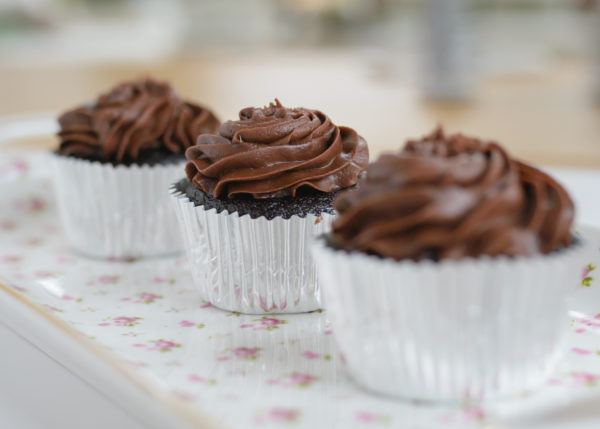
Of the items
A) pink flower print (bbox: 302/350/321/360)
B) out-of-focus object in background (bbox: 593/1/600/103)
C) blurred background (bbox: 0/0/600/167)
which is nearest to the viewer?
pink flower print (bbox: 302/350/321/360)

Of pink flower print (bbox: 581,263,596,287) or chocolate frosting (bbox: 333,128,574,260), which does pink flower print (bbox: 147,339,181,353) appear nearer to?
chocolate frosting (bbox: 333,128,574,260)

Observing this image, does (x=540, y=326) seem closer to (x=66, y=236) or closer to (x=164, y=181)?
(x=164, y=181)

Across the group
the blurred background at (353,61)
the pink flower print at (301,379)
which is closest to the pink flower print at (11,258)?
A: the blurred background at (353,61)

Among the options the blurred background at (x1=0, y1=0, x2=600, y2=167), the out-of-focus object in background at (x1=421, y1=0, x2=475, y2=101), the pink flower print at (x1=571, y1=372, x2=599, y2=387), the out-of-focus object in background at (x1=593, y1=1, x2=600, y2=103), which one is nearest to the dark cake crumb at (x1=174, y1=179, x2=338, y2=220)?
the pink flower print at (x1=571, y1=372, x2=599, y2=387)

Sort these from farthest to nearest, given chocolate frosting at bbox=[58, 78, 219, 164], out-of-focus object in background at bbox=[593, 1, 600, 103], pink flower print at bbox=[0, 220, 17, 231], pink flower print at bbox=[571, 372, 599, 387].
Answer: out-of-focus object in background at bbox=[593, 1, 600, 103], pink flower print at bbox=[0, 220, 17, 231], chocolate frosting at bbox=[58, 78, 219, 164], pink flower print at bbox=[571, 372, 599, 387]

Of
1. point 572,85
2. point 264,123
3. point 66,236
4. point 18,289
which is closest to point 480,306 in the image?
point 264,123

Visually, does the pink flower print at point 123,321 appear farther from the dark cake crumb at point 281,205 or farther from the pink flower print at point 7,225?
the pink flower print at point 7,225

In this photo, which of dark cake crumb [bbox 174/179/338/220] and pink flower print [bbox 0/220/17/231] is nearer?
dark cake crumb [bbox 174/179/338/220]

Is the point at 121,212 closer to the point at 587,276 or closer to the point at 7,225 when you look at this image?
the point at 7,225
